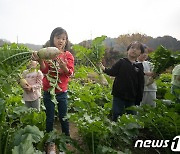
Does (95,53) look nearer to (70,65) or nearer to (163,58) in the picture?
(70,65)

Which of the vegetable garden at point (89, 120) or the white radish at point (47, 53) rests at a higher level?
the white radish at point (47, 53)

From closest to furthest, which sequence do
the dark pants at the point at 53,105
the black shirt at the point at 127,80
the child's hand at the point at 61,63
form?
the child's hand at the point at 61,63
the dark pants at the point at 53,105
the black shirt at the point at 127,80

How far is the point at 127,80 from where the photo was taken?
322 centimetres

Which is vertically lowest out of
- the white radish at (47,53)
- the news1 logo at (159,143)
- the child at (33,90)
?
the news1 logo at (159,143)

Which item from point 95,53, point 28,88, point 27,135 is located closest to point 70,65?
point 95,53

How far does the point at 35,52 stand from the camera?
2318 mm

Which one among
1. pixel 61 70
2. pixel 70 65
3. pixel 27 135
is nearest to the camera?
pixel 27 135

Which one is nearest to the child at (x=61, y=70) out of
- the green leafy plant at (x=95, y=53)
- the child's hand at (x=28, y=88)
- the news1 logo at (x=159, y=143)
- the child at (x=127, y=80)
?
the green leafy plant at (x=95, y=53)

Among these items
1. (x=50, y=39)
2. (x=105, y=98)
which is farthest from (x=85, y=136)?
(x=105, y=98)

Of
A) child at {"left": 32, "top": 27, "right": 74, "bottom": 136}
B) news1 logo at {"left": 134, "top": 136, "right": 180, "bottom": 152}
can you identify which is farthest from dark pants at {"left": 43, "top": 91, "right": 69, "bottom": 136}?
news1 logo at {"left": 134, "top": 136, "right": 180, "bottom": 152}

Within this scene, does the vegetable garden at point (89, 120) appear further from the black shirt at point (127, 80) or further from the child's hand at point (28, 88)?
the child's hand at point (28, 88)

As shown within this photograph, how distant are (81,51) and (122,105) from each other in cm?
88

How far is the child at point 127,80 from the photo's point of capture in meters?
3.22

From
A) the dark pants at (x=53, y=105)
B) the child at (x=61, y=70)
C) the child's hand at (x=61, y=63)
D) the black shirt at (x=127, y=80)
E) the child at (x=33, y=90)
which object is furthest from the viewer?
the child at (x=33, y=90)
